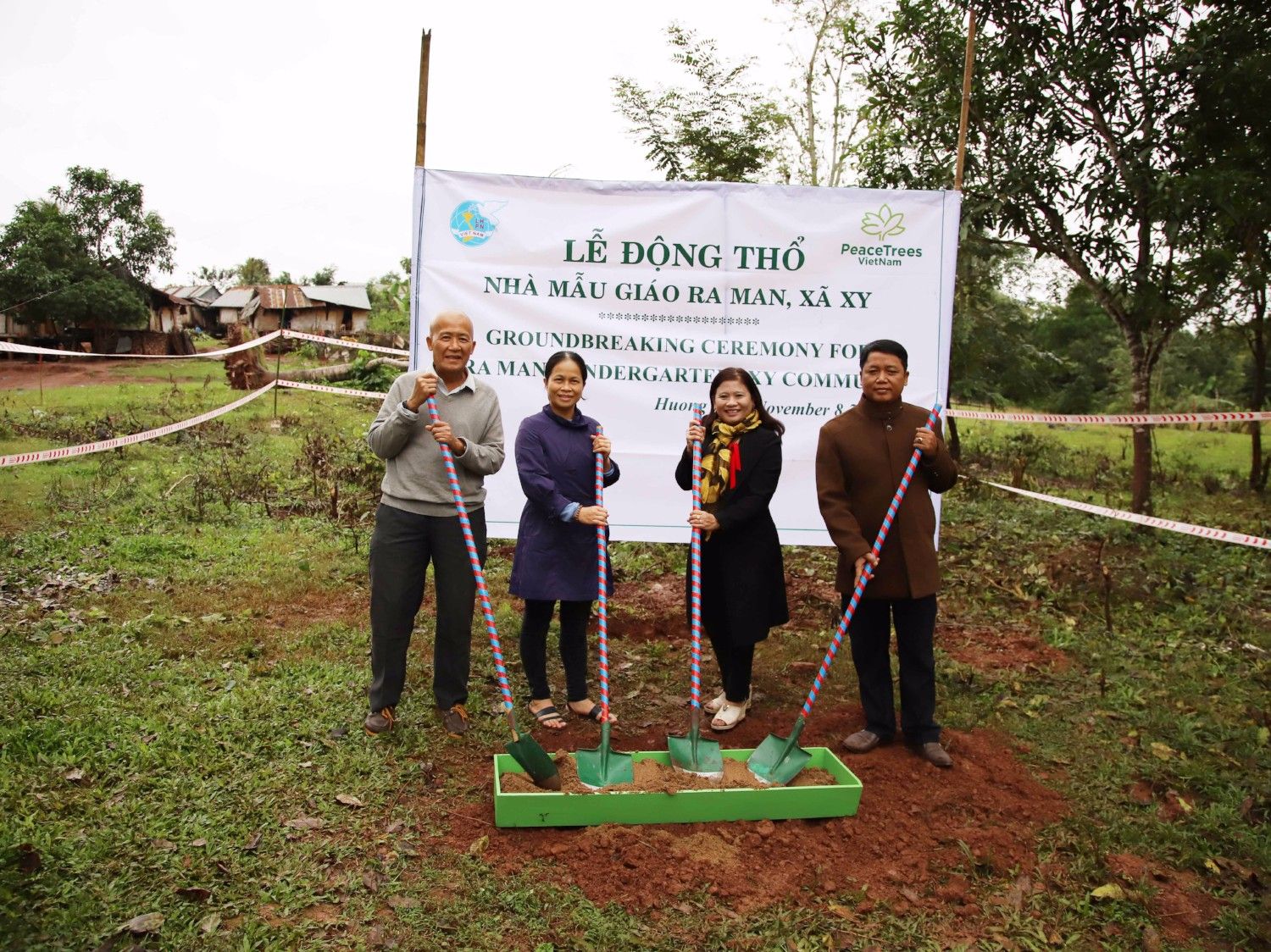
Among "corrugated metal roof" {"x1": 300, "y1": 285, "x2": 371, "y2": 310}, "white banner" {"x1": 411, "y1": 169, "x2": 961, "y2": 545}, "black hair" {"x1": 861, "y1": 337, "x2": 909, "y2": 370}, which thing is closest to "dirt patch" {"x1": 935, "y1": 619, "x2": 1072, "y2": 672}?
"white banner" {"x1": 411, "y1": 169, "x2": 961, "y2": 545}

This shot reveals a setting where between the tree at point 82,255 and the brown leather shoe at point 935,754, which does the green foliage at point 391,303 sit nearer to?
the tree at point 82,255

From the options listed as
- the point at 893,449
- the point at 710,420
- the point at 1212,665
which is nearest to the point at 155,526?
the point at 710,420

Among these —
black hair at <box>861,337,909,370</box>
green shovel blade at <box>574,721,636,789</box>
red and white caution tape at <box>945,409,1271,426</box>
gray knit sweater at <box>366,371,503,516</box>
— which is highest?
black hair at <box>861,337,909,370</box>

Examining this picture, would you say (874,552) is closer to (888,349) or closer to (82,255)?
(888,349)

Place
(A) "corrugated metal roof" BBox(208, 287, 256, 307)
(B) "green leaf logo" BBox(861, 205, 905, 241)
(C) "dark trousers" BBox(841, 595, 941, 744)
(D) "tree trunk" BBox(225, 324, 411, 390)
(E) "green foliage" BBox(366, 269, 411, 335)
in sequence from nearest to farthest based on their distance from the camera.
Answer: (C) "dark trousers" BBox(841, 595, 941, 744), (B) "green leaf logo" BBox(861, 205, 905, 241), (D) "tree trunk" BBox(225, 324, 411, 390), (E) "green foliage" BBox(366, 269, 411, 335), (A) "corrugated metal roof" BBox(208, 287, 256, 307)

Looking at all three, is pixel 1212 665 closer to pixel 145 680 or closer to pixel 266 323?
pixel 145 680

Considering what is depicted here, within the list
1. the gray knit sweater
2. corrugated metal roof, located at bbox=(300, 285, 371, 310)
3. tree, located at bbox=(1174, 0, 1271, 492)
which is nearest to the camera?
the gray knit sweater

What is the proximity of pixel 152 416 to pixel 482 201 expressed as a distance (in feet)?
29.5

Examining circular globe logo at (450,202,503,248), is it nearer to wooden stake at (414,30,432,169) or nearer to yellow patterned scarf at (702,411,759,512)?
wooden stake at (414,30,432,169)

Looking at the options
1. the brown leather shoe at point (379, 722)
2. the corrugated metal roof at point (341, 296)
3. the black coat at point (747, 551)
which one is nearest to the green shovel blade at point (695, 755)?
the black coat at point (747, 551)

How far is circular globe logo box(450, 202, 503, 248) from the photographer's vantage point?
5086 mm

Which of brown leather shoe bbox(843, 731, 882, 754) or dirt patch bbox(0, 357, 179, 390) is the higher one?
dirt patch bbox(0, 357, 179, 390)

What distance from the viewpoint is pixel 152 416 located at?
12.2 meters

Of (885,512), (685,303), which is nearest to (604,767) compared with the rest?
(885,512)
